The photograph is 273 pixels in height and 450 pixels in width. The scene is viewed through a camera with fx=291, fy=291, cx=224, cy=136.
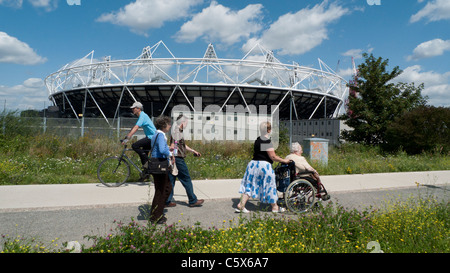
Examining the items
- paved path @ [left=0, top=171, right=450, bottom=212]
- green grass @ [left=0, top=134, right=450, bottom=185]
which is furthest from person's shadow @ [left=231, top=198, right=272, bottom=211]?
green grass @ [left=0, top=134, right=450, bottom=185]

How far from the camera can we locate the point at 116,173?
661 centimetres

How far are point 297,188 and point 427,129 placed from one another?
12.1 meters

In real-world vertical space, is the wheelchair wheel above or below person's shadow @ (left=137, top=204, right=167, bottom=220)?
above

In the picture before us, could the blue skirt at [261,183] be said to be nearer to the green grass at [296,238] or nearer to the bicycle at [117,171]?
the green grass at [296,238]

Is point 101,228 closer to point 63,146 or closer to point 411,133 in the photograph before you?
point 63,146

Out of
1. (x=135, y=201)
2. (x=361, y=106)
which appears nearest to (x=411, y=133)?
(x=361, y=106)

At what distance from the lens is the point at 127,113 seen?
120ft

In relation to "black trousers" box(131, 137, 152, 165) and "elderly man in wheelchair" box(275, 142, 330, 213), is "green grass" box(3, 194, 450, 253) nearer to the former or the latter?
"elderly man in wheelchair" box(275, 142, 330, 213)

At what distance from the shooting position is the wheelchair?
4.52 m

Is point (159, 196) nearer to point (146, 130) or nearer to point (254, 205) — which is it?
point (254, 205)

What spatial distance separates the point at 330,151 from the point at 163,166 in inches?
469

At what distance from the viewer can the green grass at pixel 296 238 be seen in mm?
2838

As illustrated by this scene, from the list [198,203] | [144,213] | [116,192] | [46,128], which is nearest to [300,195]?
[198,203]

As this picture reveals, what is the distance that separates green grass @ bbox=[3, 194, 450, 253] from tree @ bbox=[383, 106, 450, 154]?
37.5 feet
